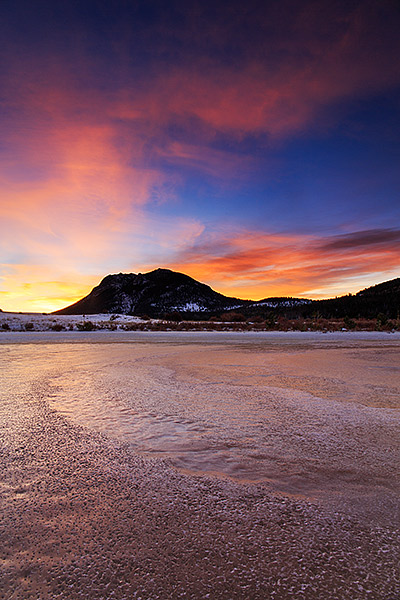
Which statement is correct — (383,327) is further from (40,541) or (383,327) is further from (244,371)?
(40,541)

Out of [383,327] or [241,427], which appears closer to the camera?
[241,427]

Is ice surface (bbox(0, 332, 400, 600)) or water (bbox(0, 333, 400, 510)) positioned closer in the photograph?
ice surface (bbox(0, 332, 400, 600))

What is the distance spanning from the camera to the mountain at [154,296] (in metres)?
141

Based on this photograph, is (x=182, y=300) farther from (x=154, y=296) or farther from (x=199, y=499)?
(x=199, y=499)

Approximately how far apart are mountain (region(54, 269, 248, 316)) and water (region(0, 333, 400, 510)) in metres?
123

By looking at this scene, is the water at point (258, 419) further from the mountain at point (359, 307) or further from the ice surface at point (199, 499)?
the mountain at point (359, 307)

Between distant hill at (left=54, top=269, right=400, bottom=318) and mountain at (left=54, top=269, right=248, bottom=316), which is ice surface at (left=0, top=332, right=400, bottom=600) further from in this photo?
mountain at (left=54, top=269, right=248, bottom=316)

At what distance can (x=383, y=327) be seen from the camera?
3362 centimetres

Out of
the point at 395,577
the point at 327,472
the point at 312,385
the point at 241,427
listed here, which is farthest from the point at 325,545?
the point at 312,385

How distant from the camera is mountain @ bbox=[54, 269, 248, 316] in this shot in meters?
141

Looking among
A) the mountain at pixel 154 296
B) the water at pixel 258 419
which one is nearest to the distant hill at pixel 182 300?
the mountain at pixel 154 296

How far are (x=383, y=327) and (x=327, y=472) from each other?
117ft

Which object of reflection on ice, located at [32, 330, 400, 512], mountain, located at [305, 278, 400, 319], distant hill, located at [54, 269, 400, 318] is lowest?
reflection on ice, located at [32, 330, 400, 512]

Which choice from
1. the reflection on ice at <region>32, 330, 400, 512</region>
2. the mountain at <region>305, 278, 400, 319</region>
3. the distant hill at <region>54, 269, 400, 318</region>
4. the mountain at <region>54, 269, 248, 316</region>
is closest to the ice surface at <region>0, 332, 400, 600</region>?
the reflection on ice at <region>32, 330, 400, 512</region>
